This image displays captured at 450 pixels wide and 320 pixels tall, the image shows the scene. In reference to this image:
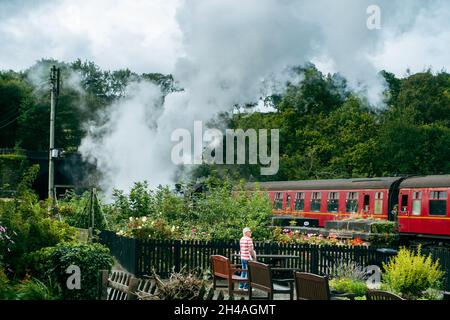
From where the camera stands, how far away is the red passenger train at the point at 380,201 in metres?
28.8

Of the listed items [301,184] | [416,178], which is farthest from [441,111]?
[416,178]

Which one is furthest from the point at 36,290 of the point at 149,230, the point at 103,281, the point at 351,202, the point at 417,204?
the point at 351,202

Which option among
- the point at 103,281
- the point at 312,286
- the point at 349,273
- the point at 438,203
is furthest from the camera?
the point at 438,203

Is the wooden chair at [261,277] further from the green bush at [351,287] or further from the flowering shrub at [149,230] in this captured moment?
the flowering shrub at [149,230]

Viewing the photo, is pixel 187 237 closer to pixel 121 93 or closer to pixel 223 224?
pixel 223 224

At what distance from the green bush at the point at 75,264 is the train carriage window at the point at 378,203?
20410 millimetres

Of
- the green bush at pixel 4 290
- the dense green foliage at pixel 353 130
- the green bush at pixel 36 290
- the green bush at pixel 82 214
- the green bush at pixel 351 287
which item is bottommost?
the green bush at pixel 351 287

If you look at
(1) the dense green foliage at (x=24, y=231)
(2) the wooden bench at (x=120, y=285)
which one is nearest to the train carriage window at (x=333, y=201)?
(1) the dense green foliage at (x=24, y=231)

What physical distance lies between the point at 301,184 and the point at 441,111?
2578 cm

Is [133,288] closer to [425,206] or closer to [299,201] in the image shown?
[425,206]

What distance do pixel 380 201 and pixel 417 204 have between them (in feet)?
7.88

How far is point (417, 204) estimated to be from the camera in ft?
98.8

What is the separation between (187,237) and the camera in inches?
843

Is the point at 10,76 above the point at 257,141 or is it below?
above
